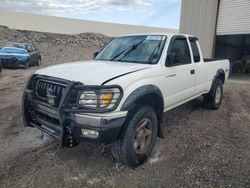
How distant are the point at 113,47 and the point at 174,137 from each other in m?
2.09

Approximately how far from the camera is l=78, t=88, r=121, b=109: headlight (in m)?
3.08

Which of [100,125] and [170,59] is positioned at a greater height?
[170,59]

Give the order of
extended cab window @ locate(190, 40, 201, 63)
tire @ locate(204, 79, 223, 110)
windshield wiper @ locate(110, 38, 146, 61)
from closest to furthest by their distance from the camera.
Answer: windshield wiper @ locate(110, 38, 146, 61) < extended cab window @ locate(190, 40, 201, 63) < tire @ locate(204, 79, 223, 110)

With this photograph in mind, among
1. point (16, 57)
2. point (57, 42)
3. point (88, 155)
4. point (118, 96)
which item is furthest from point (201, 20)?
point (57, 42)

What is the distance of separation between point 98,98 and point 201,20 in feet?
41.4

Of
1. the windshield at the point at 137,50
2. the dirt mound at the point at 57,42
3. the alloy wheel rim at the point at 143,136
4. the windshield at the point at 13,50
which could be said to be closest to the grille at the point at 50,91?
the alloy wheel rim at the point at 143,136

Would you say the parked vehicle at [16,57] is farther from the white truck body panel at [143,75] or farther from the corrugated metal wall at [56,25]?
the corrugated metal wall at [56,25]

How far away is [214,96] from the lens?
21.1 ft

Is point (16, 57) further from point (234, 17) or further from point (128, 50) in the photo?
point (234, 17)

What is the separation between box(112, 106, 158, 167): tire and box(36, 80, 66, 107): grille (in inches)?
36.8

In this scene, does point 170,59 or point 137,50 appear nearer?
point 170,59

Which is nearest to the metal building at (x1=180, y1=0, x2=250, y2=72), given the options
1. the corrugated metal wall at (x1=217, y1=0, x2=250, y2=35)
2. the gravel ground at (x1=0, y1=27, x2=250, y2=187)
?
the corrugated metal wall at (x1=217, y1=0, x2=250, y2=35)

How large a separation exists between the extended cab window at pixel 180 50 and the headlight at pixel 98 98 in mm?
1686

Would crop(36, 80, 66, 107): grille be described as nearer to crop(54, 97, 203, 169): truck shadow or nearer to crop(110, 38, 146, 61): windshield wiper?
crop(54, 97, 203, 169): truck shadow
